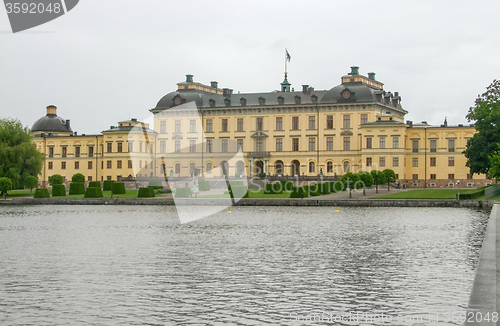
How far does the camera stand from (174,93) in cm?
9112

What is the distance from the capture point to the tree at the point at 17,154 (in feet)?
212

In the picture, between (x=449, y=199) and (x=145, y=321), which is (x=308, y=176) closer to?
(x=449, y=199)

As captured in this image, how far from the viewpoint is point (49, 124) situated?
98.4 metres

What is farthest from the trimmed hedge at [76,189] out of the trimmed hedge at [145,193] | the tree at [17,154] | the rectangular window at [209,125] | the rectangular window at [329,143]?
the rectangular window at [329,143]

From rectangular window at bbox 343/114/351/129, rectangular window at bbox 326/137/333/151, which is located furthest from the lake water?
rectangular window at bbox 326/137/333/151

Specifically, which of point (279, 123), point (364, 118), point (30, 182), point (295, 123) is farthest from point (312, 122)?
point (30, 182)

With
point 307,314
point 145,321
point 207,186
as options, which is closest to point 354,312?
point 307,314

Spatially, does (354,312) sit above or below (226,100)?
below

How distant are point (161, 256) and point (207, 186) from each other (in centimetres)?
4746

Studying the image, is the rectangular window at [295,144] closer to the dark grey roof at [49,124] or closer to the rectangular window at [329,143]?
the rectangular window at [329,143]

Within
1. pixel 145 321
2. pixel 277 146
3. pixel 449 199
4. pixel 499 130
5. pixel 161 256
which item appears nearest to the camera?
pixel 145 321

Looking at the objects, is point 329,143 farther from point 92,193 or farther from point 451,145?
point 92,193

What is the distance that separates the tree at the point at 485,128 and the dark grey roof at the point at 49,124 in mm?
60316

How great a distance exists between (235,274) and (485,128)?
45106mm
